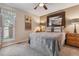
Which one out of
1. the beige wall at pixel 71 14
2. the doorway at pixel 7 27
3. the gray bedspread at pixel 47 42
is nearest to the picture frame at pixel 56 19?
Result: the beige wall at pixel 71 14

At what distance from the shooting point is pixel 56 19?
180 cm

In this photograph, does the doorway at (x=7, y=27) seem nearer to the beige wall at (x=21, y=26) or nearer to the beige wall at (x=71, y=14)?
the beige wall at (x=21, y=26)

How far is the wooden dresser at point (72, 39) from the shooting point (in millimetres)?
1758

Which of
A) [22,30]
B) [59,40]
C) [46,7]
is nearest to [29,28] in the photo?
[22,30]

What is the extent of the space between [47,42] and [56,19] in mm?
533

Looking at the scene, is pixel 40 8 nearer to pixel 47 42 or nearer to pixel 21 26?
pixel 21 26

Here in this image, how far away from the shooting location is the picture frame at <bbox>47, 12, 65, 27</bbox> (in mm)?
1744

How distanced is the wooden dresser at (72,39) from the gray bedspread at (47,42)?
12cm

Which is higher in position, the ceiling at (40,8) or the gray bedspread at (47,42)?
the ceiling at (40,8)

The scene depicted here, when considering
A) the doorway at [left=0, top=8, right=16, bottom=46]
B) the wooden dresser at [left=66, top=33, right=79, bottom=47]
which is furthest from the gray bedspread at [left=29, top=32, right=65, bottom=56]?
the doorway at [left=0, top=8, right=16, bottom=46]

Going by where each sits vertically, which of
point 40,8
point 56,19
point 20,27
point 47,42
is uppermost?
point 40,8

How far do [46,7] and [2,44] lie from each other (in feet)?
3.90

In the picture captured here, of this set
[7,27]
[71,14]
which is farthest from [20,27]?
[71,14]

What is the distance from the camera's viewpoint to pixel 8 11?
167cm
